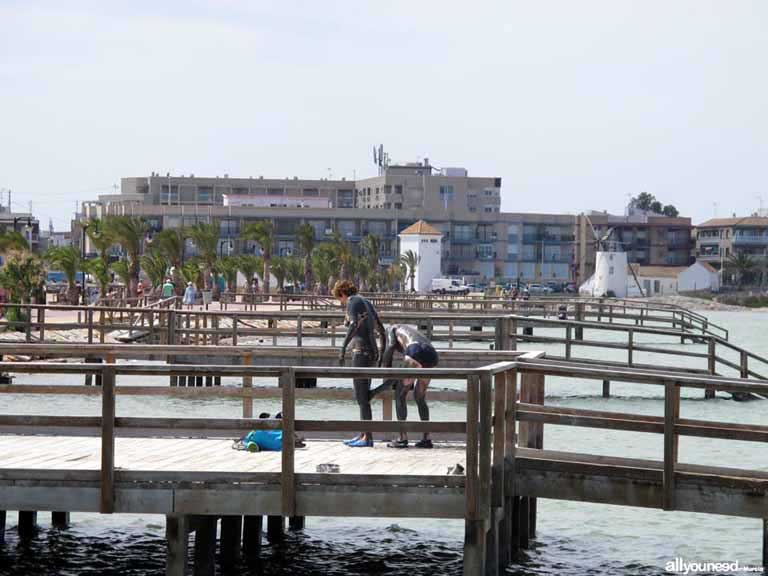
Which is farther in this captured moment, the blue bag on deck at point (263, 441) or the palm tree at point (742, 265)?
the palm tree at point (742, 265)

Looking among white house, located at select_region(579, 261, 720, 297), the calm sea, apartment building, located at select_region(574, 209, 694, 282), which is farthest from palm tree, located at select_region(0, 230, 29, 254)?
apartment building, located at select_region(574, 209, 694, 282)

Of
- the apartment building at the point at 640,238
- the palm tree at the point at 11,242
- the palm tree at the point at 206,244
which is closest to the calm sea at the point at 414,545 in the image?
the palm tree at the point at 11,242

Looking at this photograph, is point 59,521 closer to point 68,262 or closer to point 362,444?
point 362,444

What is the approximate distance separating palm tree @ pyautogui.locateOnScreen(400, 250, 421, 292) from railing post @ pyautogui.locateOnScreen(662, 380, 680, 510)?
410 ft

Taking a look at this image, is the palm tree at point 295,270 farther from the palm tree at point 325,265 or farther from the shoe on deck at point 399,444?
the shoe on deck at point 399,444

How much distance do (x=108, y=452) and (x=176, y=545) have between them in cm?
92

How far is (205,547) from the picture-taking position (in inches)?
484

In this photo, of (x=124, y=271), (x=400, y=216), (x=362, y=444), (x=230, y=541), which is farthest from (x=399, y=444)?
(x=400, y=216)

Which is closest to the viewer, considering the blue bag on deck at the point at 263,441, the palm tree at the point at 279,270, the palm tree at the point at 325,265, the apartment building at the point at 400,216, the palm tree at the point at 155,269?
the blue bag on deck at the point at 263,441

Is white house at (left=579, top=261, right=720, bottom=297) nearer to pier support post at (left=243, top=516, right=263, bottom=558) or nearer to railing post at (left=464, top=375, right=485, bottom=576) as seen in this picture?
pier support post at (left=243, top=516, right=263, bottom=558)

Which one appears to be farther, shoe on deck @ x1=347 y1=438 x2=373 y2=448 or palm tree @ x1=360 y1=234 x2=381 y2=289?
palm tree @ x1=360 y1=234 x2=381 y2=289

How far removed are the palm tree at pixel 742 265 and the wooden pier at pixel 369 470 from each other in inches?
6428

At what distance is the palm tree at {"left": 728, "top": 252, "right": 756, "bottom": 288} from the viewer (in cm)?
17188

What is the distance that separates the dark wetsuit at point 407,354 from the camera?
14078 mm
